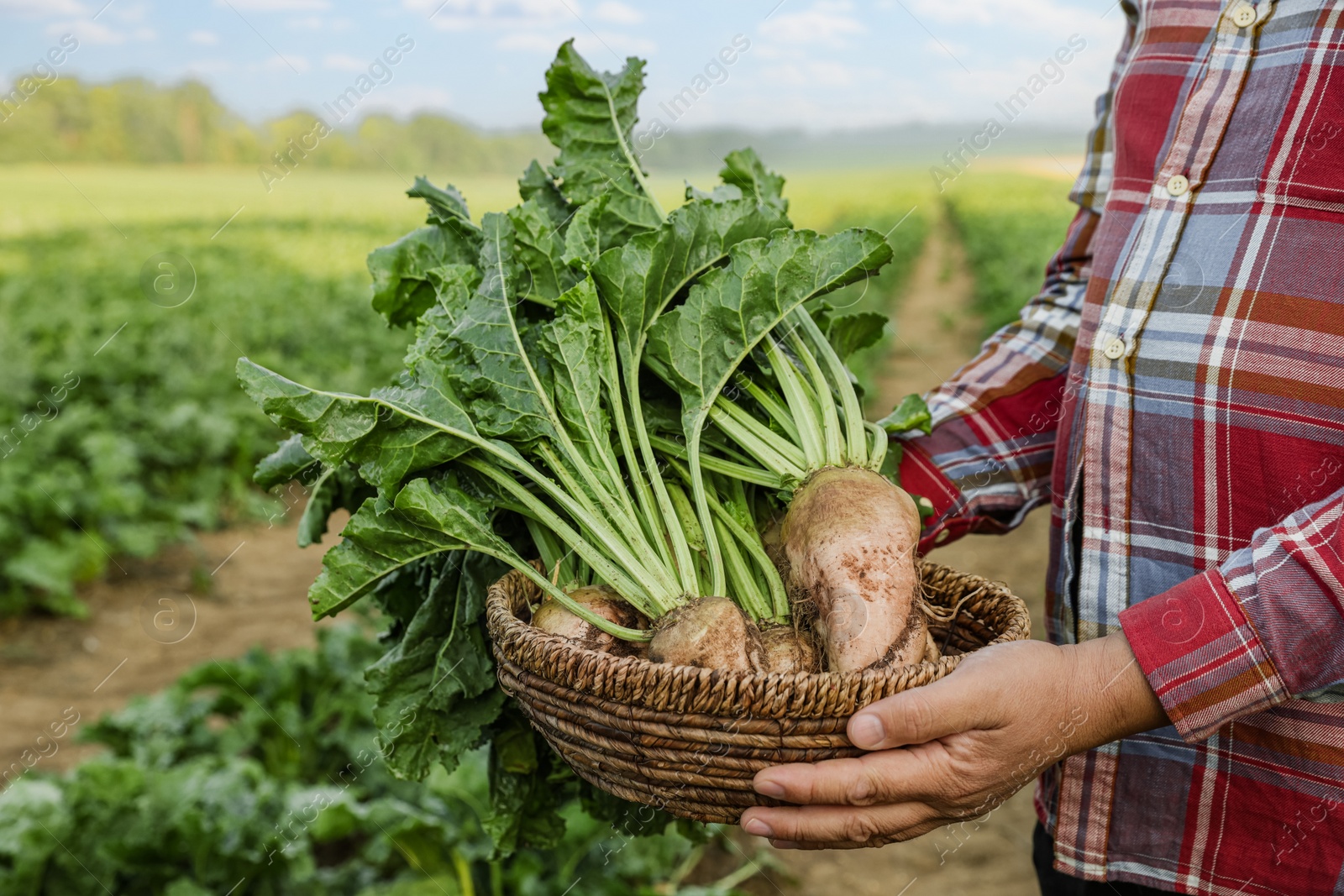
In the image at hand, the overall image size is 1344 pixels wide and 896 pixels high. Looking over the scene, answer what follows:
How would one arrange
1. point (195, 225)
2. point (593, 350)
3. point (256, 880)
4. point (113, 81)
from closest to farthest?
point (593, 350) → point (256, 880) → point (195, 225) → point (113, 81)

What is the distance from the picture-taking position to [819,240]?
1796 millimetres

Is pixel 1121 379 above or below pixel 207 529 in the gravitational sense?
above

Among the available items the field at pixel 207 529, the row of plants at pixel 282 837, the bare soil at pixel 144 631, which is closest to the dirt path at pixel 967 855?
the field at pixel 207 529

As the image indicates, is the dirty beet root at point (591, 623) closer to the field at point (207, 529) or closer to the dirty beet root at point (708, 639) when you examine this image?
the dirty beet root at point (708, 639)

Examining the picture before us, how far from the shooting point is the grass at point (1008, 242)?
15273 mm

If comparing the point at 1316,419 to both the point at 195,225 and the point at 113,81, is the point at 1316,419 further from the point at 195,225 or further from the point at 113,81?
the point at 113,81

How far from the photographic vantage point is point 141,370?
8422 mm

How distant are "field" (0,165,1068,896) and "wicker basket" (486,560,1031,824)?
1.07 m

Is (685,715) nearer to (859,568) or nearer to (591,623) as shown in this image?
(591,623)

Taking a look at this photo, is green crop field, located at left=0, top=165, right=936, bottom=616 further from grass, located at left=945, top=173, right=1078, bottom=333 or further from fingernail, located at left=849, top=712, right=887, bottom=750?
grass, located at left=945, top=173, right=1078, bottom=333

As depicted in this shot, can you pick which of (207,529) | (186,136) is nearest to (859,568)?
(207,529)

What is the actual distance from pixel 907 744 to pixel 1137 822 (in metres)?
0.66

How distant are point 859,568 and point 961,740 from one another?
0.38 meters

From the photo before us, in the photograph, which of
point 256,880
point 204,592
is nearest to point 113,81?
point 204,592
